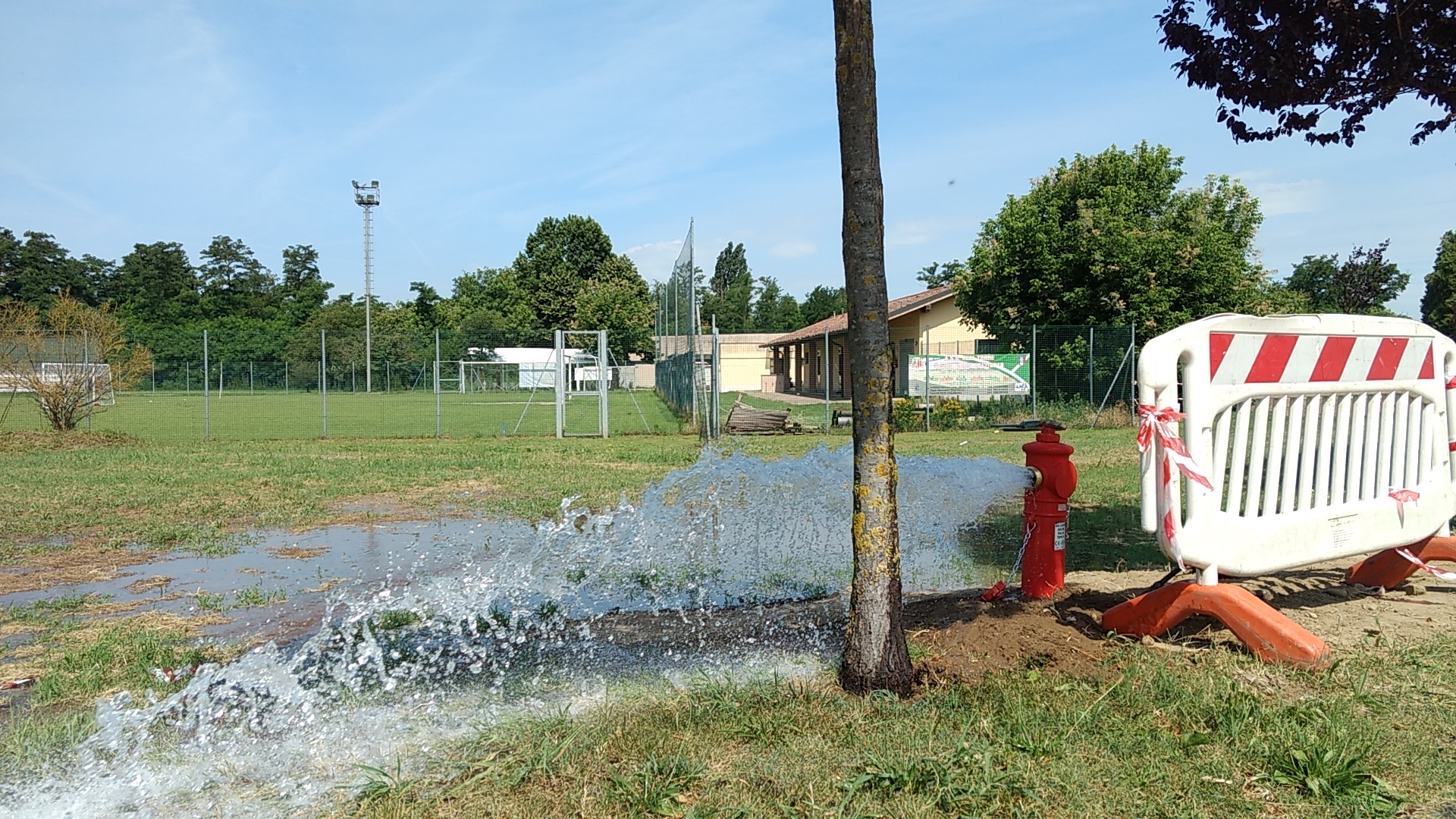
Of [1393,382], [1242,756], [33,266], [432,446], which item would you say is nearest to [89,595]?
[1242,756]

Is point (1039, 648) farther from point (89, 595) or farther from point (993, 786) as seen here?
point (89, 595)

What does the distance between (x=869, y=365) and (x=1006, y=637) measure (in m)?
1.48

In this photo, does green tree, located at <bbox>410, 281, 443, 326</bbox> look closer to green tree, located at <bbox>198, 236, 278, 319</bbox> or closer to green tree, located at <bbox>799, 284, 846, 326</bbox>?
green tree, located at <bbox>198, 236, 278, 319</bbox>

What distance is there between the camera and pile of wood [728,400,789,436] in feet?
71.3

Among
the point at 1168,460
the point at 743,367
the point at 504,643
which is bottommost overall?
the point at 504,643

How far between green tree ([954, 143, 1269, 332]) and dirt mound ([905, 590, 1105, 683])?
71.6 ft

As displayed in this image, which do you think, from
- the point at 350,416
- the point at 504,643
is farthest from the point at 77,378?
the point at 504,643

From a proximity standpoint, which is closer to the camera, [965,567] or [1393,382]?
[1393,382]

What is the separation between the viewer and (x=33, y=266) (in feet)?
248

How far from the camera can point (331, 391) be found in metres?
37.0

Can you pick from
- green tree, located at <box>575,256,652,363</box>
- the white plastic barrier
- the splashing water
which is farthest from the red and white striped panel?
green tree, located at <box>575,256,652,363</box>

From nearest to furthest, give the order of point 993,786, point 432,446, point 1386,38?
1. point 993,786
2. point 1386,38
3. point 432,446

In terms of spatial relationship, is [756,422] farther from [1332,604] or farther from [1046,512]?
[1332,604]

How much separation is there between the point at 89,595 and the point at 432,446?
1240 cm
